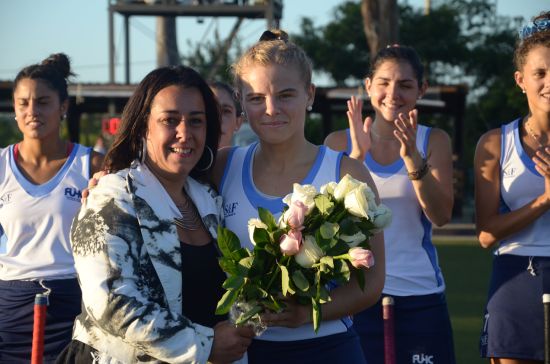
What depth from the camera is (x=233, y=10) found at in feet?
90.3

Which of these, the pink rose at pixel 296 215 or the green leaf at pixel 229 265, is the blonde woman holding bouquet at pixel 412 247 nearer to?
the pink rose at pixel 296 215

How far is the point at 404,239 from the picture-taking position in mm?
5367

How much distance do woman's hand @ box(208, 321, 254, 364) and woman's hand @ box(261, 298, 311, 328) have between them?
0.08 m

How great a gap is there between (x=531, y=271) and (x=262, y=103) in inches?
65.9

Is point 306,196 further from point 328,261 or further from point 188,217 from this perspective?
point 188,217

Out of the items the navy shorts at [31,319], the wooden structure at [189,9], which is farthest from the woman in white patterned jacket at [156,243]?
the wooden structure at [189,9]

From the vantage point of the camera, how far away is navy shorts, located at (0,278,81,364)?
18.3 ft

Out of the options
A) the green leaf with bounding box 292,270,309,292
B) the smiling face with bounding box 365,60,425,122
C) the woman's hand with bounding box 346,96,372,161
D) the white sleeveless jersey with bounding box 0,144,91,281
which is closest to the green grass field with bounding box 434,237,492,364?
the smiling face with bounding box 365,60,425,122

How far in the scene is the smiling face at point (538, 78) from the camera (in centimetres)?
475

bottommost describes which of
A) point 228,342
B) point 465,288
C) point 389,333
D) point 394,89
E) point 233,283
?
point 465,288

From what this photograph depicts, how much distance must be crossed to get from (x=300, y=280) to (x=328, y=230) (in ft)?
0.64

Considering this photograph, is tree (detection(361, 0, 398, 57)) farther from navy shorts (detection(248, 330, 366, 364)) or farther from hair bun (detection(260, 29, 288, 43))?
navy shorts (detection(248, 330, 366, 364))

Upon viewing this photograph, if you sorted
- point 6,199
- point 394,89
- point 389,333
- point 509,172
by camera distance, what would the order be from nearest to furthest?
point 389,333, point 509,172, point 394,89, point 6,199

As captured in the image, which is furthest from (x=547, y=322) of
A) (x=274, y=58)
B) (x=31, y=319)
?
(x=31, y=319)
